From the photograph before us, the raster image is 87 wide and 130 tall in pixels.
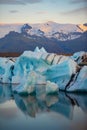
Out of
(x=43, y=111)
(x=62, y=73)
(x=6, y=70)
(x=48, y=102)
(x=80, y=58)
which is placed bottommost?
(x=6, y=70)

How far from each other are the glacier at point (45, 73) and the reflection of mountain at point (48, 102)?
160 mm

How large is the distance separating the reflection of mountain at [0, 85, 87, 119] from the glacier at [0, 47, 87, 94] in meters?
0.16

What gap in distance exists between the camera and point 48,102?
423cm

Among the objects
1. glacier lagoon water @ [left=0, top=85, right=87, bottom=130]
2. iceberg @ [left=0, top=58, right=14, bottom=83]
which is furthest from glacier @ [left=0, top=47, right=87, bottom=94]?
glacier lagoon water @ [left=0, top=85, right=87, bottom=130]

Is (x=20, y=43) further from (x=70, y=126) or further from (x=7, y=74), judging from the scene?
(x=70, y=126)

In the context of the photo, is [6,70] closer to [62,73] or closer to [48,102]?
[62,73]

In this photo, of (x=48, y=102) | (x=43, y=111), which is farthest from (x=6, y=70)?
(x=43, y=111)

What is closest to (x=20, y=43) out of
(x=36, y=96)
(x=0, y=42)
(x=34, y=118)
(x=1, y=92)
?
(x=0, y=42)

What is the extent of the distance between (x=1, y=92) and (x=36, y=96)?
0.76 meters

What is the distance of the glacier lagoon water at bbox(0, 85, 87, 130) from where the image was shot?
2.86 m

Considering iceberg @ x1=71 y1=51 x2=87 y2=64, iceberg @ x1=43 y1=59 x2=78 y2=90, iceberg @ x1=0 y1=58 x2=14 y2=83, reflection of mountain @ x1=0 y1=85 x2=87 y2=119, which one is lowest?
iceberg @ x1=0 y1=58 x2=14 y2=83

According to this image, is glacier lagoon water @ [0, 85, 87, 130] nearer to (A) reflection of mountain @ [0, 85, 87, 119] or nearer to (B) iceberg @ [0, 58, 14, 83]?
(A) reflection of mountain @ [0, 85, 87, 119]

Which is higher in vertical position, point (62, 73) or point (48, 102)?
point (48, 102)

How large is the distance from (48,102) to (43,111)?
62cm
